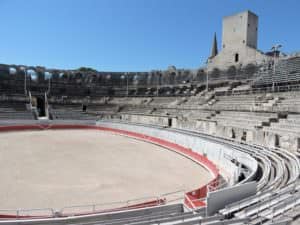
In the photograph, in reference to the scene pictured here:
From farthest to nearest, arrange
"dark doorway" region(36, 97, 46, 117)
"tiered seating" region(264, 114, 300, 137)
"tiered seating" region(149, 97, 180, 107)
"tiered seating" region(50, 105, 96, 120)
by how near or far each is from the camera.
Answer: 1. "dark doorway" region(36, 97, 46, 117)
2. "tiered seating" region(50, 105, 96, 120)
3. "tiered seating" region(149, 97, 180, 107)
4. "tiered seating" region(264, 114, 300, 137)

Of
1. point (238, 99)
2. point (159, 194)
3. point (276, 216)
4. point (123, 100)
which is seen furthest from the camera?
point (123, 100)

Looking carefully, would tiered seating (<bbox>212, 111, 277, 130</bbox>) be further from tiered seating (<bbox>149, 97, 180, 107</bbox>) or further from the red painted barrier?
tiered seating (<bbox>149, 97, 180, 107</bbox>)

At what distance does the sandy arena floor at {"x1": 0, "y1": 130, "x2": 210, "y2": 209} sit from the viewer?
10180 mm

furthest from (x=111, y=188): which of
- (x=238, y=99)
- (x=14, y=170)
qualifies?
(x=238, y=99)

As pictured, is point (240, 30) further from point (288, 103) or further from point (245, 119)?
point (245, 119)

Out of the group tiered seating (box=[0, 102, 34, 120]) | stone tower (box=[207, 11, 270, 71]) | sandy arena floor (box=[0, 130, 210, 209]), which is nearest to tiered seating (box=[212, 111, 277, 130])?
sandy arena floor (box=[0, 130, 210, 209])

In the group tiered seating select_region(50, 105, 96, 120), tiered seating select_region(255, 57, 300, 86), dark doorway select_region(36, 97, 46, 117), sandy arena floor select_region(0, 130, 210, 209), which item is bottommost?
sandy arena floor select_region(0, 130, 210, 209)

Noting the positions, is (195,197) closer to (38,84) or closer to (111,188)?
(111,188)

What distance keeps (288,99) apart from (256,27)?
23.0 meters

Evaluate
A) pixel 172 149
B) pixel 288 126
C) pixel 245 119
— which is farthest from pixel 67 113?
pixel 288 126

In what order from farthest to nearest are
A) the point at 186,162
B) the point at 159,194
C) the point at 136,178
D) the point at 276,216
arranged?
the point at 186,162, the point at 136,178, the point at 159,194, the point at 276,216

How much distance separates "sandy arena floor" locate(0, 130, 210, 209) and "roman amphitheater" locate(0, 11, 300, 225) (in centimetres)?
7

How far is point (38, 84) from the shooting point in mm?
53375

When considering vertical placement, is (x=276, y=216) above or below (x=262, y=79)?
below
